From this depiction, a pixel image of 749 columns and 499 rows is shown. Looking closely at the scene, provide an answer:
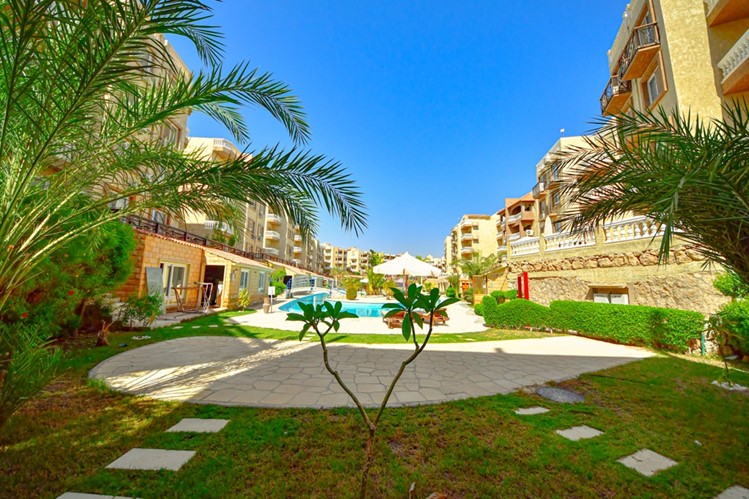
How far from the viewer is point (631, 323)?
8.62m

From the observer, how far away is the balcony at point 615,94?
14.8 meters

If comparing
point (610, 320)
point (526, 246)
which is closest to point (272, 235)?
point (526, 246)

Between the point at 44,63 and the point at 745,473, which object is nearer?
the point at 44,63

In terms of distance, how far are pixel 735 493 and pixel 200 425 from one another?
5407 millimetres

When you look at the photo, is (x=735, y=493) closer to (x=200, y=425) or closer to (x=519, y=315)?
(x=200, y=425)

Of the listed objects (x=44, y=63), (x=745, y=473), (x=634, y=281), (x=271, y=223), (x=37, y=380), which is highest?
(x=271, y=223)

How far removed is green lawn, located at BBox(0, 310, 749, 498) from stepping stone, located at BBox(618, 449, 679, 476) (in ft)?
0.25

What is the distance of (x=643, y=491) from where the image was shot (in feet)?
8.07

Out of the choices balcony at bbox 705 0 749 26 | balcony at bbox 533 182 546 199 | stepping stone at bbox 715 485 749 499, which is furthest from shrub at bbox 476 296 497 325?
balcony at bbox 533 182 546 199

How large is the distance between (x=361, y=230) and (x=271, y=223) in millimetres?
42620

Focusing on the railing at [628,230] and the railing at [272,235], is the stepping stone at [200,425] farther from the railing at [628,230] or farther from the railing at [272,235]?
the railing at [272,235]

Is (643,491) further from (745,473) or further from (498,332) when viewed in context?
(498,332)

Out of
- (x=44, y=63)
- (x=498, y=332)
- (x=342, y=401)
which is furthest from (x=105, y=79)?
(x=498, y=332)

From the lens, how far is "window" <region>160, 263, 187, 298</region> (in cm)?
1346
